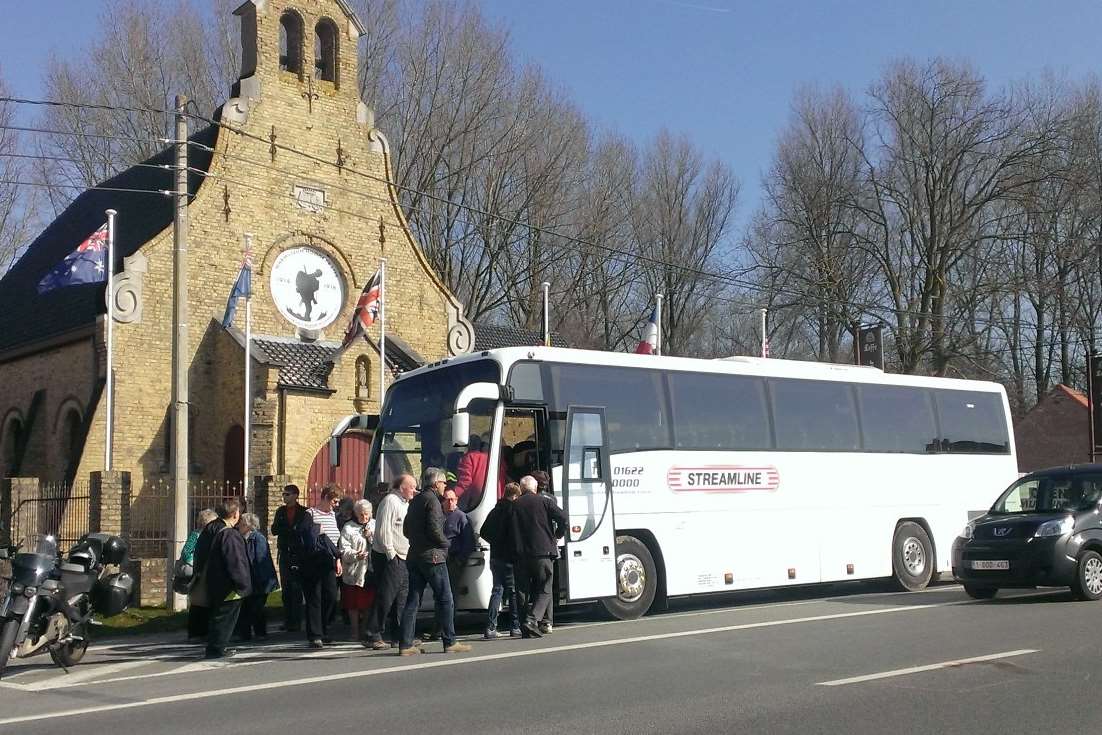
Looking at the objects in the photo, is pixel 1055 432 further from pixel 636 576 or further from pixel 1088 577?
pixel 636 576

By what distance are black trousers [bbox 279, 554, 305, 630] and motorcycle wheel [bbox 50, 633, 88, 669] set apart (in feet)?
9.16

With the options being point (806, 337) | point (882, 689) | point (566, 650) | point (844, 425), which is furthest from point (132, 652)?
point (806, 337)

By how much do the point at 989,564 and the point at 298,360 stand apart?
56.2 feet

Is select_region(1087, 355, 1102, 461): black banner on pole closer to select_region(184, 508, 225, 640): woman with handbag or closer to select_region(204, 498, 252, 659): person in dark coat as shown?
select_region(184, 508, 225, 640): woman with handbag

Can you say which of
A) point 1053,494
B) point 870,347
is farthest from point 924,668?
point 870,347

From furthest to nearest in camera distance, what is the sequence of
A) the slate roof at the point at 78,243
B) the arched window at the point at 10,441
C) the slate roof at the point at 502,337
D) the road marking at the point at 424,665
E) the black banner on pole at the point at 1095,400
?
the slate roof at the point at 502,337 → the black banner on pole at the point at 1095,400 → the arched window at the point at 10,441 → the slate roof at the point at 78,243 → the road marking at the point at 424,665

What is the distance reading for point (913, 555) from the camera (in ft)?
62.8

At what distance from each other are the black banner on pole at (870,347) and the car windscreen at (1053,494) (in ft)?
69.7

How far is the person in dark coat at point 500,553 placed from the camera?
44.1ft

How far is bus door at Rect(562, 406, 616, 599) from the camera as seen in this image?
14.7 meters

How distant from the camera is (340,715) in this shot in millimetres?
8688

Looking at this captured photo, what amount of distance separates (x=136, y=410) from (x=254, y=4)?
33.3 feet

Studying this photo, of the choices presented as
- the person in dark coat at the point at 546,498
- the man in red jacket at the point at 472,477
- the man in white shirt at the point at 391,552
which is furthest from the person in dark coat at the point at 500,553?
the man in white shirt at the point at 391,552

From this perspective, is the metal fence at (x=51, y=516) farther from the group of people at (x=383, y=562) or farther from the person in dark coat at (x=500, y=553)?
the person in dark coat at (x=500, y=553)
